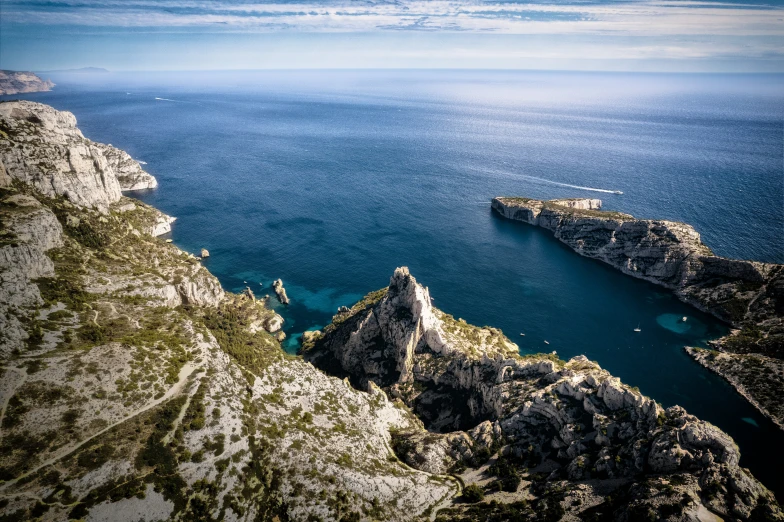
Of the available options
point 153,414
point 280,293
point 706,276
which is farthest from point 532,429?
point 706,276

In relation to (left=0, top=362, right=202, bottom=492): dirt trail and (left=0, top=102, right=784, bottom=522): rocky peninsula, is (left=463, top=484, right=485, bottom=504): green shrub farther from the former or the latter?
(left=0, top=362, right=202, bottom=492): dirt trail

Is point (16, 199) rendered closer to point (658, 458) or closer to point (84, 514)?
point (84, 514)

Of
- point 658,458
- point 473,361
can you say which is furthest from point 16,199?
point 658,458

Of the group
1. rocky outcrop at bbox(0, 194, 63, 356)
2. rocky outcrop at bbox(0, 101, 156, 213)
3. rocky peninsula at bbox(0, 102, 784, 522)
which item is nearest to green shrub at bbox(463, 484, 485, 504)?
rocky peninsula at bbox(0, 102, 784, 522)

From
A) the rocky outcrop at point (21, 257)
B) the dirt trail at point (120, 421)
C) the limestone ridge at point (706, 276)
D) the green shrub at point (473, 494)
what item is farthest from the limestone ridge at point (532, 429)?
the rocky outcrop at point (21, 257)

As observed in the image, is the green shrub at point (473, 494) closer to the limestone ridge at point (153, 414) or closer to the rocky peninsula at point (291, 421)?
the rocky peninsula at point (291, 421)

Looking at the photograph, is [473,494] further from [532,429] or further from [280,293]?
[280,293]
